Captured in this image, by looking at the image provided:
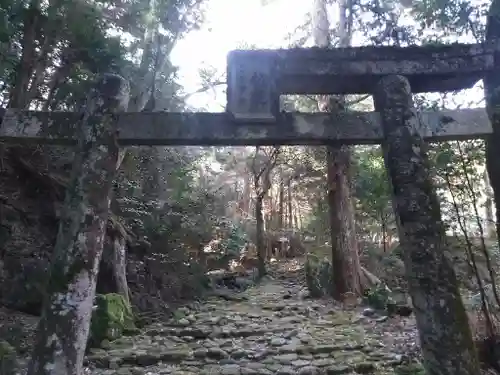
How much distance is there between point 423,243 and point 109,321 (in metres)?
5.38

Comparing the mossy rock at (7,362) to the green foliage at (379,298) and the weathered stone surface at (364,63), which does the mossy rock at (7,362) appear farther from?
the green foliage at (379,298)

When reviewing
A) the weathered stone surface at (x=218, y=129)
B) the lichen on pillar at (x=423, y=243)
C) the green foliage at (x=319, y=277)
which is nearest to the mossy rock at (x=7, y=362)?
the weathered stone surface at (x=218, y=129)

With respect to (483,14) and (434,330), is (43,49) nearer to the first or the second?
(483,14)

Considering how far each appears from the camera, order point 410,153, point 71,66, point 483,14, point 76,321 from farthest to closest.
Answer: point 71,66 → point 483,14 → point 410,153 → point 76,321

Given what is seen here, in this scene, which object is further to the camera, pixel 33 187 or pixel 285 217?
pixel 285 217

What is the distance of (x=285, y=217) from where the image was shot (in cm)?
2175

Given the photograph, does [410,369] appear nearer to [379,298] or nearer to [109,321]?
[379,298]

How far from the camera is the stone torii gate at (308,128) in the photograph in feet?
10.7

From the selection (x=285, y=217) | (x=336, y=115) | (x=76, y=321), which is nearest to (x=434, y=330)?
(x=336, y=115)

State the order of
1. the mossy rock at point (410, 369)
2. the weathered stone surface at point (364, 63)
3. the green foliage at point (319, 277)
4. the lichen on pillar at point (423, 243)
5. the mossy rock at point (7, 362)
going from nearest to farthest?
1. the lichen on pillar at point (423, 243)
2. the weathered stone surface at point (364, 63)
3. the mossy rock at point (7, 362)
4. the mossy rock at point (410, 369)
5. the green foliage at point (319, 277)

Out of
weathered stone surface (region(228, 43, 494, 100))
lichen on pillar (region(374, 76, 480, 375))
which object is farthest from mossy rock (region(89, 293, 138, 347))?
lichen on pillar (region(374, 76, 480, 375))

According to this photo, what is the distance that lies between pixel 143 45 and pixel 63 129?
5521 mm

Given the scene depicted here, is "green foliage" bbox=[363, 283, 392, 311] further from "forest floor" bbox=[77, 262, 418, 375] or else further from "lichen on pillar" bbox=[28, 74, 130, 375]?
"lichen on pillar" bbox=[28, 74, 130, 375]

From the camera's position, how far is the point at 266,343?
22.2ft
